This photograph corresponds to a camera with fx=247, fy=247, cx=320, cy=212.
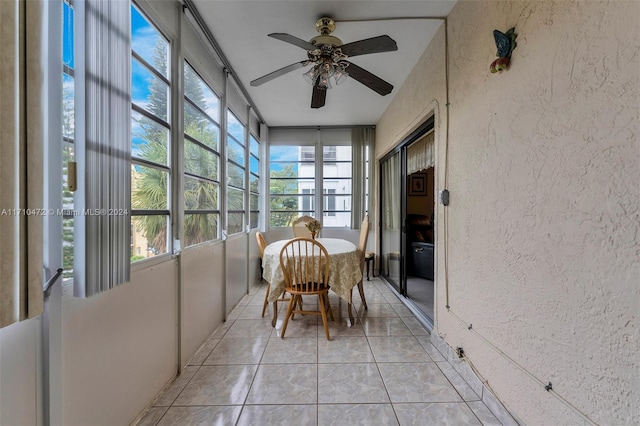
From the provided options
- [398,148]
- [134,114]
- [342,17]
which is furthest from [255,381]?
[398,148]

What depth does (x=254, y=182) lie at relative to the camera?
13.9ft

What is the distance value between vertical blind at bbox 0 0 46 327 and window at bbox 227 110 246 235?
2.03 meters

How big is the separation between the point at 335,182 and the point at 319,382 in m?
3.55

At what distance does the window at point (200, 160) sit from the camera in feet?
6.51

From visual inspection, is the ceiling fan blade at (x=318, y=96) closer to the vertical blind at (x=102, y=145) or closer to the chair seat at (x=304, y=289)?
the vertical blind at (x=102, y=145)

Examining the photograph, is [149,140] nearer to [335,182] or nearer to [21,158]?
[21,158]

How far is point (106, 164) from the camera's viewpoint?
109 cm

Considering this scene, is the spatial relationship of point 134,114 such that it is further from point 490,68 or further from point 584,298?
point 584,298

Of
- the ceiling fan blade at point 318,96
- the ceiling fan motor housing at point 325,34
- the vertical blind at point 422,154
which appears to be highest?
the ceiling fan motor housing at point 325,34

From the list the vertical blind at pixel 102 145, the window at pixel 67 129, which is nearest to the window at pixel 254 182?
the vertical blind at pixel 102 145

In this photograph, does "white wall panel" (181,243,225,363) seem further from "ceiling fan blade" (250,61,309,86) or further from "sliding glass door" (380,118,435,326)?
"sliding glass door" (380,118,435,326)

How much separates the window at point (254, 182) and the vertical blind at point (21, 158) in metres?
3.12

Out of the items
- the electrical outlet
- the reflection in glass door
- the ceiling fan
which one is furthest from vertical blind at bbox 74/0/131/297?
the reflection in glass door

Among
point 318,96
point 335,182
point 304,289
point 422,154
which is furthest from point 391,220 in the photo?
point 318,96
